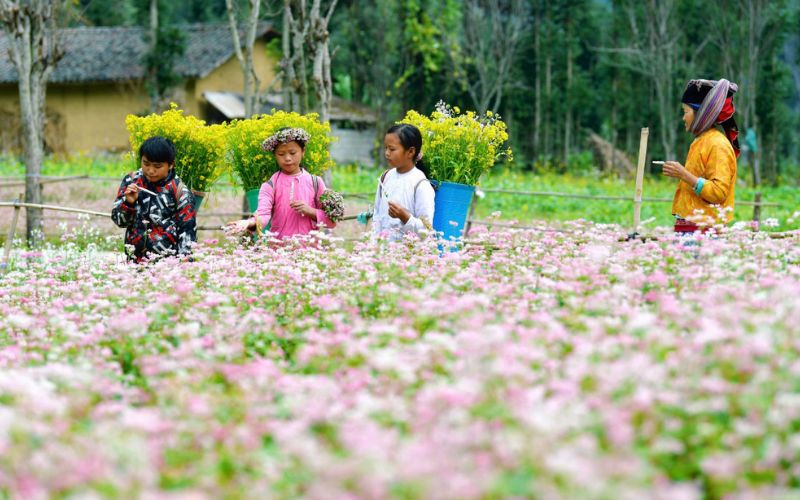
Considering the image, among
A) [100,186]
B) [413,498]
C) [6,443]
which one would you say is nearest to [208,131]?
[6,443]

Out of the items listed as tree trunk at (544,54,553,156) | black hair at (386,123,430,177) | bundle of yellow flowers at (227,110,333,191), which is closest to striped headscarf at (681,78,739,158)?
black hair at (386,123,430,177)

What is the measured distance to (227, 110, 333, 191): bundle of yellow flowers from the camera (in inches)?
268

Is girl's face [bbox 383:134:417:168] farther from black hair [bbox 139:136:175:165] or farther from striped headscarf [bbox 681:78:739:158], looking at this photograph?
striped headscarf [bbox 681:78:739:158]

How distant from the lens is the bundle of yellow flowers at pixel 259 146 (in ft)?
22.4

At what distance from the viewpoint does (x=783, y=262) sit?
5.01m

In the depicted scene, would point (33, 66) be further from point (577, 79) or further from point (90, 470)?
point (577, 79)

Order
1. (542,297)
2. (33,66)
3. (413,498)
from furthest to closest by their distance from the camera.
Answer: (33,66)
(542,297)
(413,498)

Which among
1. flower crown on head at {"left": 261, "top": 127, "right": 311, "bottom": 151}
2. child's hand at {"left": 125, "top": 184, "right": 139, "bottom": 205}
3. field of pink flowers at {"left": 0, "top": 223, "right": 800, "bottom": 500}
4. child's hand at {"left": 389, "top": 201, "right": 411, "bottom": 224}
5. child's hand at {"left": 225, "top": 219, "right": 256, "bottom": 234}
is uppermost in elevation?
flower crown on head at {"left": 261, "top": 127, "right": 311, "bottom": 151}

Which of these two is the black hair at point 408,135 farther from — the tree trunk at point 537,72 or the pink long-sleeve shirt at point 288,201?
the tree trunk at point 537,72

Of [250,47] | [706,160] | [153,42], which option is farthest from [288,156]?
[153,42]

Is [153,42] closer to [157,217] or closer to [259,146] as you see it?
[259,146]

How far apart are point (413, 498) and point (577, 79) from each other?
36.1m

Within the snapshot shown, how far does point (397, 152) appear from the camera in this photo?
5.90 metres

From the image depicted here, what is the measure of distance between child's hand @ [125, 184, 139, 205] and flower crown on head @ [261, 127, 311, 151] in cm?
84
